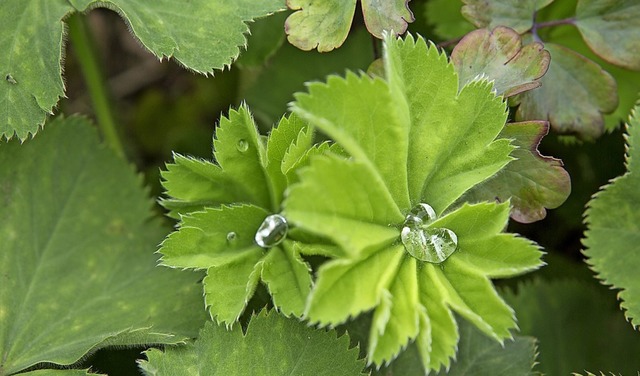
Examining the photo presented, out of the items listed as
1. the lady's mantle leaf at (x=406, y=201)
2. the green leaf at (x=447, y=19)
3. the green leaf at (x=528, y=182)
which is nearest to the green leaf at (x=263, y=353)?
the lady's mantle leaf at (x=406, y=201)

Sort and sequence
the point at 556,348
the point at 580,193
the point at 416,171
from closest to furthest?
the point at 416,171 < the point at 556,348 < the point at 580,193

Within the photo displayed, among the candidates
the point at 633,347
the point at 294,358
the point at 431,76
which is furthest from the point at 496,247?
the point at 633,347

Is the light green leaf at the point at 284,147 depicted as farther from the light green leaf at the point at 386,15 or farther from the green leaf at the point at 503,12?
the green leaf at the point at 503,12

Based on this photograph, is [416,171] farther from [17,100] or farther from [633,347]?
[633,347]

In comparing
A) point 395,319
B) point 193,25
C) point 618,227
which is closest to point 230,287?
point 395,319

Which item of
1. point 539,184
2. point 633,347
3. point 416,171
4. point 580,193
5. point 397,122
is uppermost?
point 397,122

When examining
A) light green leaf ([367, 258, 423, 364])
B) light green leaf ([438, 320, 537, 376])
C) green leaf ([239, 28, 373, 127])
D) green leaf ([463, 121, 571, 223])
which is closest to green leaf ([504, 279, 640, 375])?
light green leaf ([438, 320, 537, 376])

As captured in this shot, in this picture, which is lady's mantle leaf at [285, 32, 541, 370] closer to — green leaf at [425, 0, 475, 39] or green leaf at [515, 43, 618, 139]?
green leaf at [515, 43, 618, 139]
